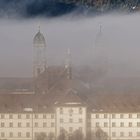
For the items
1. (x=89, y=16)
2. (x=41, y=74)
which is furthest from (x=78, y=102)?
(x=89, y=16)

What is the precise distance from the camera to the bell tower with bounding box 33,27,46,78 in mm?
6754

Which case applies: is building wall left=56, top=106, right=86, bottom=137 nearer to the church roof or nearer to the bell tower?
the bell tower

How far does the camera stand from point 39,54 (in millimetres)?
7125

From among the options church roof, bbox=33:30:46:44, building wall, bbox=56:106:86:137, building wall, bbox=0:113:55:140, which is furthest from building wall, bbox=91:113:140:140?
church roof, bbox=33:30:46:44

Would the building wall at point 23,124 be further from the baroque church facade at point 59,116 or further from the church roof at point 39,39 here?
the church roof at point 39,39

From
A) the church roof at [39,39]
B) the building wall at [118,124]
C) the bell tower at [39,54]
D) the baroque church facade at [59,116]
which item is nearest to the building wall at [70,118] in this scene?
the baroque church facade at [59,116]

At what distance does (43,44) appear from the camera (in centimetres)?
731

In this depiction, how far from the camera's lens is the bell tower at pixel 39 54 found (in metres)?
6.75

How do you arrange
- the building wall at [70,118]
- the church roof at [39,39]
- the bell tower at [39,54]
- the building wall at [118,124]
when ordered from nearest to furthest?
the building wall at [70,118] < the building wall at [118,124] < the bell tower at [39,54] < the church roof at [39,39]

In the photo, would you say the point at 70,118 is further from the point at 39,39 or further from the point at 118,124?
the point at 39,39

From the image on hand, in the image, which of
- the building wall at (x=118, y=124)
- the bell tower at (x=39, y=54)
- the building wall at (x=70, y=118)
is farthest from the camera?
the bell tower at (x=39, y=54)

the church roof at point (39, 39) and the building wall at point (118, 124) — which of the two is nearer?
the building wall at point (118, 124)

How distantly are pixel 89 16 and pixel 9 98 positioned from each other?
3057 mm

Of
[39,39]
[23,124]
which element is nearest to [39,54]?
[39,39]
